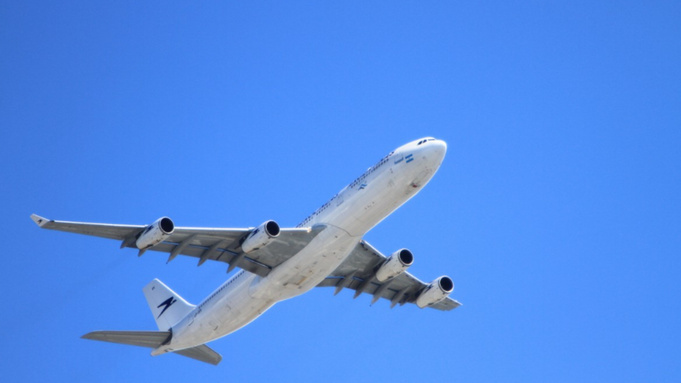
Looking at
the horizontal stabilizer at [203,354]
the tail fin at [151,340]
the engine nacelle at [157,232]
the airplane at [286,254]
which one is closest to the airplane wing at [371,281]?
the airplane at [286,254]

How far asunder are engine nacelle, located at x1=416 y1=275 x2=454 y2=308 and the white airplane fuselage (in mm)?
9413

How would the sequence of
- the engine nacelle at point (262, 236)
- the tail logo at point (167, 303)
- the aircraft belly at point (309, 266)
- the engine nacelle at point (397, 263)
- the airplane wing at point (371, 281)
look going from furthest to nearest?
the tail logo at point (167, 303), the airplane wing at point (371, 281), the engine nacelle at point (397, 263), the aircraft belly at point (309, 266), the engine nacelle at point (262, 236)

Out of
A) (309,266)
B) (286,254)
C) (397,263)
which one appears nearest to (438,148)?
(309,266)

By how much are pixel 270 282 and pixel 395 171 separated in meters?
9.40

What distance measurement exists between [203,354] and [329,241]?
14.4 meters

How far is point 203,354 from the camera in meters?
58.0

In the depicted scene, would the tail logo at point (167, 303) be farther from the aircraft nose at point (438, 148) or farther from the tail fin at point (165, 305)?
the aircraft nose at point (438, 148)

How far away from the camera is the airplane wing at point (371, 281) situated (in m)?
55.2

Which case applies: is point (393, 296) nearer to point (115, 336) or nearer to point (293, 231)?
point (293, 231)

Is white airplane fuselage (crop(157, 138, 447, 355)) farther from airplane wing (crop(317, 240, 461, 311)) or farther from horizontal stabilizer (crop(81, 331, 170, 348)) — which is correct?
airplane wing (crop(317, 240, 461, 311))

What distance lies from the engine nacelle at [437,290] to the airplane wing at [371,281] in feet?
2.05

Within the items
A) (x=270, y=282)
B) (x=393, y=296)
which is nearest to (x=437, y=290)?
(x=393, y=296)

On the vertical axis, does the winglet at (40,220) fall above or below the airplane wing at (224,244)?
below

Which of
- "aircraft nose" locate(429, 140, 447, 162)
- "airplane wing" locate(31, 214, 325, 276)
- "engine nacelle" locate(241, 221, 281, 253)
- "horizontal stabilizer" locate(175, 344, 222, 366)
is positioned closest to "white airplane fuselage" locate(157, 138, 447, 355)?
"aircraft nose" locate(429, 140, 447, 162)
